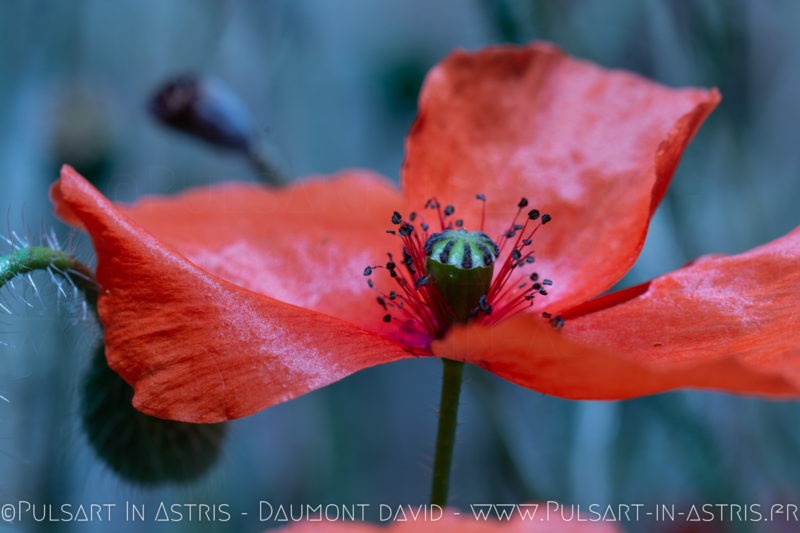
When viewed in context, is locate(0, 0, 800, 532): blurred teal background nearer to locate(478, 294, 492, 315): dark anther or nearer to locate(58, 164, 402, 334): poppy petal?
locate(58, 164, 402, 334): poppy petal

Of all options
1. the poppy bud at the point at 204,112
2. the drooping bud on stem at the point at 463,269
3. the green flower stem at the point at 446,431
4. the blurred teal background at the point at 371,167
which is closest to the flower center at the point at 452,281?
the drooping bud on stem at the point at 463,269

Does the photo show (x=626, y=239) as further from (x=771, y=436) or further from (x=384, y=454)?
(x=384, y=454)

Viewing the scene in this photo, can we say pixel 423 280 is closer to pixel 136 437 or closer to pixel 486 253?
pixel 486 253

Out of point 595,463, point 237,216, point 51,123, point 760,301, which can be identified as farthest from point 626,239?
point 51,123

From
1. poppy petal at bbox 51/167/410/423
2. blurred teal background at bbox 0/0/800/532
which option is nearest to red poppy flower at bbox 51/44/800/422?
poppy petal at bbox 51/167/410/423

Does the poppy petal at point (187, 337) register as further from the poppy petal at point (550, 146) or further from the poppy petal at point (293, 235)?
the poppy petal at point (550, 146)

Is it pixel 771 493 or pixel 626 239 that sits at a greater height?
pixel 626 239
